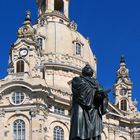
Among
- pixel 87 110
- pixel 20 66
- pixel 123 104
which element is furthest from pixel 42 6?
pixel 87 110

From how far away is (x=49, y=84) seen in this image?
7075 centimetres

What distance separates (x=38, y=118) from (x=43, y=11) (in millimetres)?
29730

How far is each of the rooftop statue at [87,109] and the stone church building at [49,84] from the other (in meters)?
46.5

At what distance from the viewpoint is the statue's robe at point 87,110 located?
43.0 feet

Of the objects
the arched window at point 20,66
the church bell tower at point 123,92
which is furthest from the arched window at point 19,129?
the church bell tower at point 123,92

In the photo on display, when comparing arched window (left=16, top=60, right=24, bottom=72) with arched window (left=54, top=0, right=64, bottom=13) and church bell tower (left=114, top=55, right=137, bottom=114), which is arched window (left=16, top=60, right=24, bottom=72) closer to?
church bell tower (left=114, top=55, right=137, bottom=114)

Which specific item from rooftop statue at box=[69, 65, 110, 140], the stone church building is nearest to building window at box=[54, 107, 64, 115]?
the stone church building

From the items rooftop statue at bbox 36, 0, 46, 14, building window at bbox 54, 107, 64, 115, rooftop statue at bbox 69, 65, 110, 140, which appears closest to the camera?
rooftop statue at bbox 69, 65, 110, 140

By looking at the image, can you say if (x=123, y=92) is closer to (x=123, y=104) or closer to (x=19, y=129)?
(x=123, y=104)

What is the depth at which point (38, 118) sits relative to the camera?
2399 inches

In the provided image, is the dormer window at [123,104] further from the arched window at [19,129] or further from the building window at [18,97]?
the arched window at [19,129]

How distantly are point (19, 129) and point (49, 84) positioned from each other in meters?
11.3

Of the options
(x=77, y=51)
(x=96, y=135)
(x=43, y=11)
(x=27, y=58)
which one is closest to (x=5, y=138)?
(x=27, y=58)

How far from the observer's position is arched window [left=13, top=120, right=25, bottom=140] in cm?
6056
